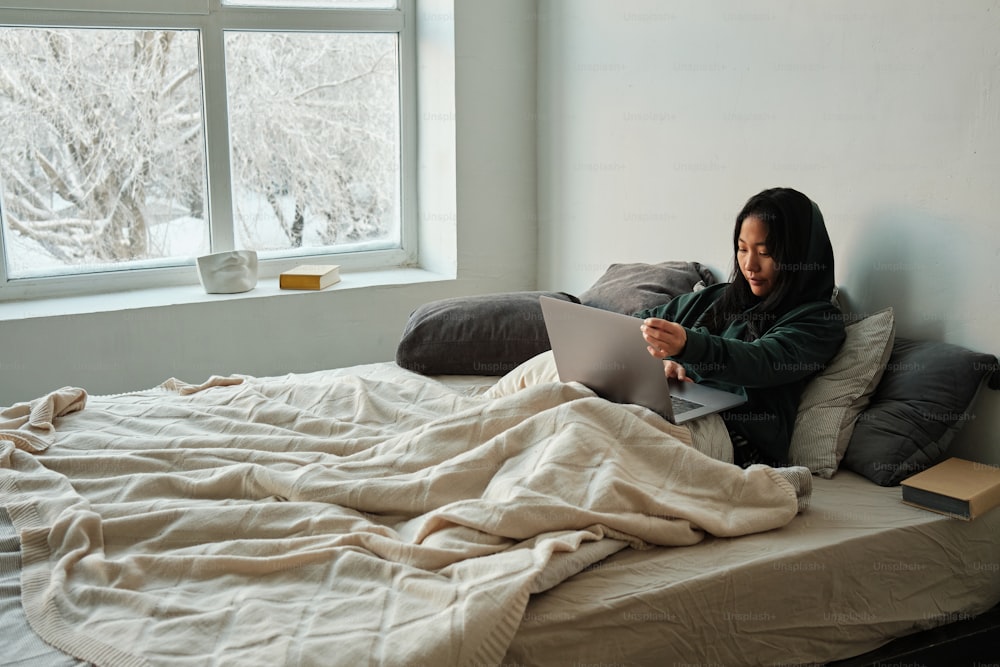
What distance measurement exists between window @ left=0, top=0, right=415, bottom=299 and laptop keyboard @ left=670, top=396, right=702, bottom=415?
1918mm

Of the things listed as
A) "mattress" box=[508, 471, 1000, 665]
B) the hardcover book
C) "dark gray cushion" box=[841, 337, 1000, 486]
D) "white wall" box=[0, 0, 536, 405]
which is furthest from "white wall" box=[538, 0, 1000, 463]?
the hardcover book

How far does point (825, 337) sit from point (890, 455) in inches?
11.5

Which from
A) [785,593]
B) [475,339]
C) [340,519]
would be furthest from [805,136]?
[340,519]

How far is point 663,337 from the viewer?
6.27 ft

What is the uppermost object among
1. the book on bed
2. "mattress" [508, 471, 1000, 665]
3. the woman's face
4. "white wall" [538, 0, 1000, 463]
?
"white wall" [538, 0, 1000, 463]

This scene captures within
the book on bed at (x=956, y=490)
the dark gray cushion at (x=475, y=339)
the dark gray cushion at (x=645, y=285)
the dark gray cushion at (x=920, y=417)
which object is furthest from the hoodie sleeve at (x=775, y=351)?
the dark gray cushion at (x=475, y=339)

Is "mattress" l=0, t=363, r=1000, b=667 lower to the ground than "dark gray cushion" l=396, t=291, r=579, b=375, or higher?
lower

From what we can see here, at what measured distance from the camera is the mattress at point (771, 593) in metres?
1.50

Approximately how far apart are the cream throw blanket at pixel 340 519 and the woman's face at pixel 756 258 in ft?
1.64

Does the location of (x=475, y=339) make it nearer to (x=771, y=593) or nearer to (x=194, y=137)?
(x=771, y=593)

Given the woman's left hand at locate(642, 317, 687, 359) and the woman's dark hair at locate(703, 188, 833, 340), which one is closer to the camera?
the woman's left hand at locate(642, 317, 687, 359)

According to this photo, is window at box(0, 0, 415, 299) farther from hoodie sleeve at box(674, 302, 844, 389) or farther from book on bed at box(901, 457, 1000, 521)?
book on bed at box(901, 457, 1000, 521)

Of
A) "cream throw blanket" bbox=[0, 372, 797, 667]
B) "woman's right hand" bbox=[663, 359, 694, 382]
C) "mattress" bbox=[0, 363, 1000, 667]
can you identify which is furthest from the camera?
"woman's right hand" bbox=[663, 359, 694, 382]

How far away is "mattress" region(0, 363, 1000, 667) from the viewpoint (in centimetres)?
150
